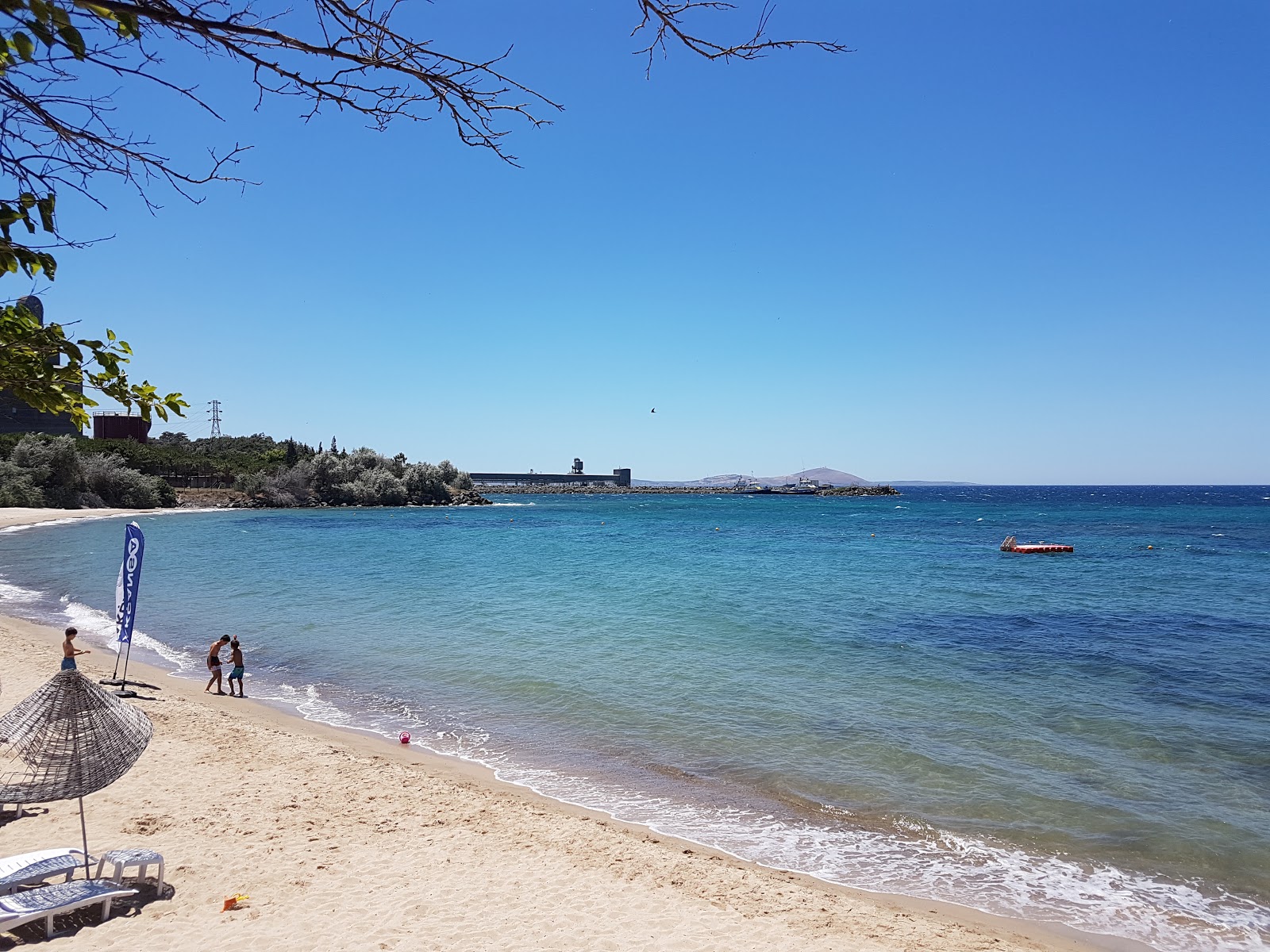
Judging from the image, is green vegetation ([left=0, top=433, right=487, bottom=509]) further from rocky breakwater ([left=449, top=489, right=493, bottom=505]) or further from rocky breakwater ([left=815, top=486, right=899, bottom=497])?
rocky breakwater ([left=815, top=486, right=899, bottom=497])

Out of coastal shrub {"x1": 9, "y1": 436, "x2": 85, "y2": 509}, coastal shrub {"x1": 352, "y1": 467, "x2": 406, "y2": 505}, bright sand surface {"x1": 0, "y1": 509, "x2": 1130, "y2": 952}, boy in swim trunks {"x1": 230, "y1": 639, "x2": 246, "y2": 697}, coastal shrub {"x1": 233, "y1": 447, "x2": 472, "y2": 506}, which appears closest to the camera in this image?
bright sand surface {"x1": 0, "y1": 509, "x2": 1130, "y2": 952}

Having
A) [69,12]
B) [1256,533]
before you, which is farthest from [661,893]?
[1256,533]

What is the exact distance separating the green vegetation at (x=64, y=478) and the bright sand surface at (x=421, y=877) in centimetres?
6910

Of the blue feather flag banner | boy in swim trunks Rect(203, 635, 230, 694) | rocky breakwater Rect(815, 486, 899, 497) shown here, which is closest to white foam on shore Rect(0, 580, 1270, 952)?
boy in swim trunks Rect(203, 635, 230, 694)

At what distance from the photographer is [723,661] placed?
55.0ft

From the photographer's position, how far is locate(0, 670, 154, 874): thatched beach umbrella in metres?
6.20

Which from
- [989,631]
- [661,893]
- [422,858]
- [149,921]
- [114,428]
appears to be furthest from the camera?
[114,428]

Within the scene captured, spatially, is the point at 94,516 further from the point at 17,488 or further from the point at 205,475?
the point at 205,475

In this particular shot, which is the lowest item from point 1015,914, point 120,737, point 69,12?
point 1015,914

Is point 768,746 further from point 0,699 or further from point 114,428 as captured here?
point 114,428

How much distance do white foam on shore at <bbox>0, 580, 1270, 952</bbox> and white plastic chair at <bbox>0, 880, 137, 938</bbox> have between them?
479 centimetres

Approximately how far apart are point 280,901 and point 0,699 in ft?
28.0

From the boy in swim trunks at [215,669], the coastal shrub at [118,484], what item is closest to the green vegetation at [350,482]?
the coastal shrub at [118,484]

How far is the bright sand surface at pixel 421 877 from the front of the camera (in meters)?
6.03
